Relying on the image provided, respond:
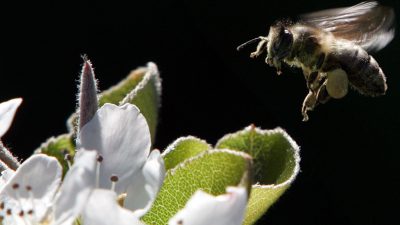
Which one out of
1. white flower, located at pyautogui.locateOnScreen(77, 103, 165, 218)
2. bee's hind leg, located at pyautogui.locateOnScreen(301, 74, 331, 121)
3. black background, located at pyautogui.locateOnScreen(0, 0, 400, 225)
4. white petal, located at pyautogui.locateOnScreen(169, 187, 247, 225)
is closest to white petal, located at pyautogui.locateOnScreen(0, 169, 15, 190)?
white flower, located at pyautogui.locateOnScreen(77, 103, 165, 218)

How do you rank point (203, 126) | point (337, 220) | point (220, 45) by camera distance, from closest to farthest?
point (337, 220) < point (203, 126) < point (220, 45)

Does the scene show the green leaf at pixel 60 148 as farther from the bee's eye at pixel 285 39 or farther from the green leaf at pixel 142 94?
the bee's eye at pixel 285 39

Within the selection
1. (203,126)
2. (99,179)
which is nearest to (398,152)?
(203,126)

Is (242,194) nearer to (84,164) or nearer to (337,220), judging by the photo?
(84,164)

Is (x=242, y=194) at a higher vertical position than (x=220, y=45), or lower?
higher

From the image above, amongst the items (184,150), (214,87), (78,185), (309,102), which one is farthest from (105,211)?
(214,87)

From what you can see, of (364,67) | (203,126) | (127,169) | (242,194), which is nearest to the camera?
(242,194)

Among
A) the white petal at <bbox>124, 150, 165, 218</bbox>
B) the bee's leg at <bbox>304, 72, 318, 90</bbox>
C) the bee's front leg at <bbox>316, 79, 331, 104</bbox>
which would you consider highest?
the white petal at <bbox>124, 150, 165, 218</bbox>

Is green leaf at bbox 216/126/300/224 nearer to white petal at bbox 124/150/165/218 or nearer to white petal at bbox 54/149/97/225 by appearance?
white petal at bbox 124/150/165/218
